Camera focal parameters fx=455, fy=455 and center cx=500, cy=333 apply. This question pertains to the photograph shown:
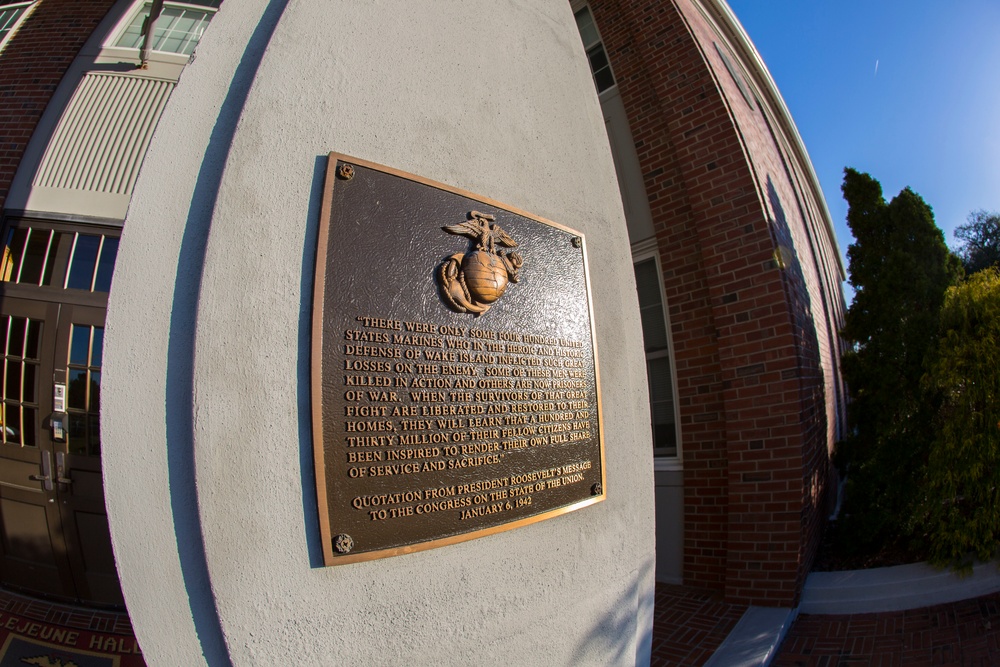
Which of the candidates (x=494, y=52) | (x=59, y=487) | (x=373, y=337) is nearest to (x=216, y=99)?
(x=373, y=337)

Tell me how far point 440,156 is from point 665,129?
4172 mm

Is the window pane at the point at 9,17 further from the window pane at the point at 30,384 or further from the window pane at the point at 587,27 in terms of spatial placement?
the window pane at the point at 587,27

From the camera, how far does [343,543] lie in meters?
1.63

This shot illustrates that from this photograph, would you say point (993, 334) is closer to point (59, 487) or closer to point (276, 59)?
point (276, 59)

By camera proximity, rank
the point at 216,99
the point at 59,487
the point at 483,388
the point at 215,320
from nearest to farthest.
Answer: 1. the point at 215,320
2. the point at 216,99
3. the point at 483,388
4. the point at 59,487

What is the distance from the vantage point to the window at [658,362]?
516 centimetres

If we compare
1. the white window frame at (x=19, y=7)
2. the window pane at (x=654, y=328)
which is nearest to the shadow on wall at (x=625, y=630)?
the window pane at (x=654, y=328)

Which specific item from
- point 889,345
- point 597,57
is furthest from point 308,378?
point 597,57

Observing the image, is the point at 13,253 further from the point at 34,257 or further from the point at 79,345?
the point at 79,345

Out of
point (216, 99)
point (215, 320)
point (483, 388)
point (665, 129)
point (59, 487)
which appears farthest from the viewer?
point (665, 129)

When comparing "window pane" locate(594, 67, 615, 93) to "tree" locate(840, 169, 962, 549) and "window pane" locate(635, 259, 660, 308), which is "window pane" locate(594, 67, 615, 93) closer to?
"window pane" locate(635, 259, 660, 308)

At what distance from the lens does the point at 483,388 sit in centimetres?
222

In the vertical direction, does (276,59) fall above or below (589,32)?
below

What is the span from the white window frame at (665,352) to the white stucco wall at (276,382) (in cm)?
259
